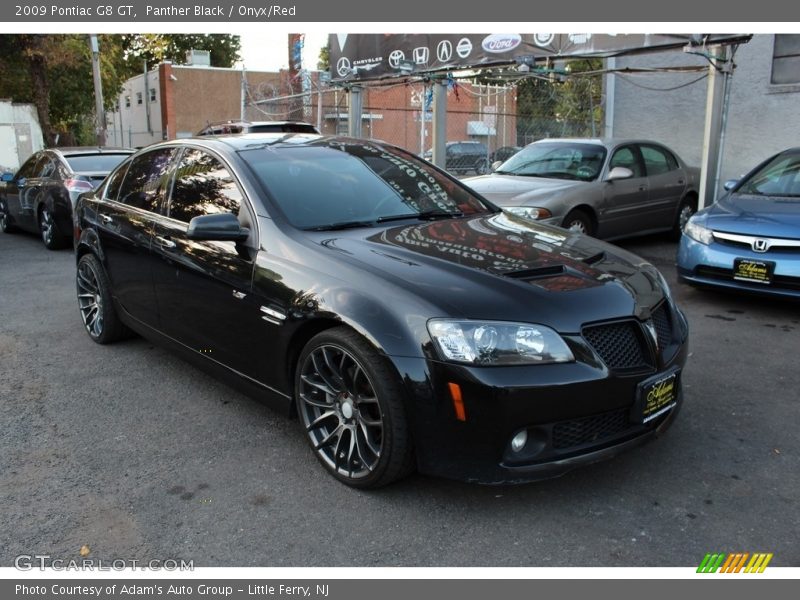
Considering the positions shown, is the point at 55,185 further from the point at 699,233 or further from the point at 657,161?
the point at 657,161

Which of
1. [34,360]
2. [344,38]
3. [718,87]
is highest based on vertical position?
[344,38]

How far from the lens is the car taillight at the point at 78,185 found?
31.2 ft

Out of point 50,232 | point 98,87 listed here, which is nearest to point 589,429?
point 50,232

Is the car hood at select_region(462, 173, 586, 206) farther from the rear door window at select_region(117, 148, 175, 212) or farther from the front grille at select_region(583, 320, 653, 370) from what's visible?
the front grille at select_region(583, 320, 653, 370)

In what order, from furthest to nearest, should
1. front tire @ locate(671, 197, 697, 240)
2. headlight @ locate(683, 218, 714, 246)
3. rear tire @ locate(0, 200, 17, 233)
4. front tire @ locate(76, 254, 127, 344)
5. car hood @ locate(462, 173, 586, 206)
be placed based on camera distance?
1. rear tire @ locate(0, 200, 17, 233)
2. front tire @ locate(671, 197, 697, 240)
3. car hood @ locate(462, 173, 586, 206)
4. headlight @ locate(683, 218, 714, 246)
5. front tire @ locate(76, 254, 127, 344)

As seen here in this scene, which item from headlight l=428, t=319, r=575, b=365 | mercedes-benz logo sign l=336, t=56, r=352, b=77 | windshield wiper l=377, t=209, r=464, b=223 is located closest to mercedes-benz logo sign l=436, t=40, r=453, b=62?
mercedes-benz logo sign l=336, t=56, r=352, b=77

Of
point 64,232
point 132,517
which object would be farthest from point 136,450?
point 64,232

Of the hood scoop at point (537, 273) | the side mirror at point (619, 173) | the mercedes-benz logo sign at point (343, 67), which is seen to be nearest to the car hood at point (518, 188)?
the side mirror at point (619, 173)

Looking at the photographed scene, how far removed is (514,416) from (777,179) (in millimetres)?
5743

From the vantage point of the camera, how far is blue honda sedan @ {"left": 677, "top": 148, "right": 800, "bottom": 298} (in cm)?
595

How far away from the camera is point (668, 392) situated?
328 centimetres

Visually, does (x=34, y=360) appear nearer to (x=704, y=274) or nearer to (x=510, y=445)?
(x=510, y=445)

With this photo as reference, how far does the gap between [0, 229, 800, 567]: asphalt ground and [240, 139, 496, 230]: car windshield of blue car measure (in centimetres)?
124

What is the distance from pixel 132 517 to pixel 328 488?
0.87m
